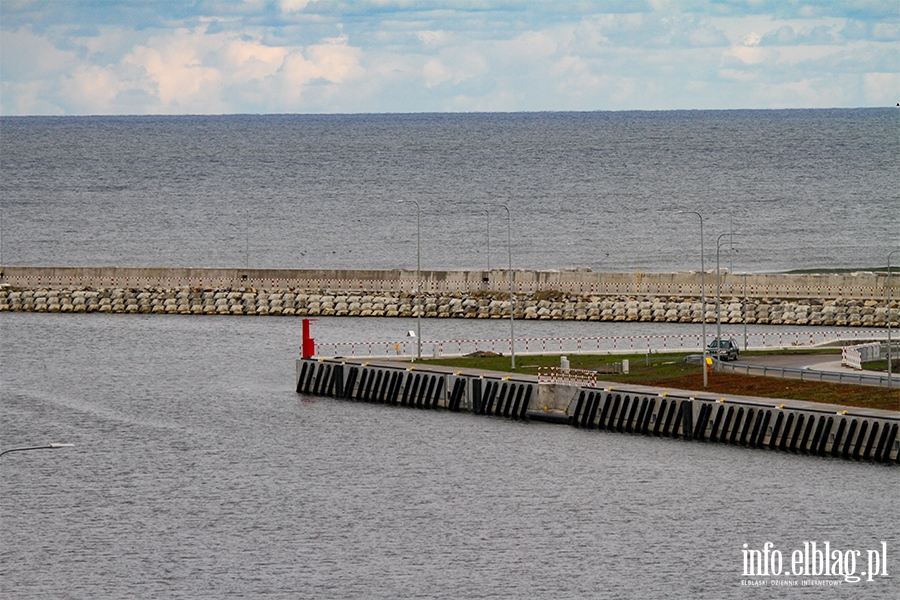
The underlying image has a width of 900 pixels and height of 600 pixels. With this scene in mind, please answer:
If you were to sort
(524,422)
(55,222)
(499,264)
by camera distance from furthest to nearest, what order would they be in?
(55,222), (499,264), (524,422)

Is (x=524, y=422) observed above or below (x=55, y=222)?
below

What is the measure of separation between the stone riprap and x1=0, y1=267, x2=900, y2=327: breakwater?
7 cm

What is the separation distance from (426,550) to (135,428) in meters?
25.7

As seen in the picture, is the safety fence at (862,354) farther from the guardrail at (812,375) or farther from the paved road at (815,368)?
the guardrail at (812,375)

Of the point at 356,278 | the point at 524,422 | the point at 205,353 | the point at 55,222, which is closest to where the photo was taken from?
the point at 524,422

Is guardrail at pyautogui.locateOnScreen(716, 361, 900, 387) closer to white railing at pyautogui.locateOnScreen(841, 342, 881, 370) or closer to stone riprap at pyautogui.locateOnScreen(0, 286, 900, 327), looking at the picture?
white railing at pyautogui.locateOnScreen(841, 342, 881, 370)

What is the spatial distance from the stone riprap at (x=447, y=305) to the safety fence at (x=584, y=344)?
3.56 m

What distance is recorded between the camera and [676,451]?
220 feet

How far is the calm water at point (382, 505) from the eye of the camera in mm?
50031

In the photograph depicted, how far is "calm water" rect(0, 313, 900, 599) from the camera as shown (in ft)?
164

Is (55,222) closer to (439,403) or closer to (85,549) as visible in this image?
(439,403)

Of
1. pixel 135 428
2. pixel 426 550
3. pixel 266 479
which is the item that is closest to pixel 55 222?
pixel 135 428

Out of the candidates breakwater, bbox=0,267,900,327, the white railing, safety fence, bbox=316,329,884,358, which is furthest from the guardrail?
breakwater, bbox=0,267,900,327

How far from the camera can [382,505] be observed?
58906mm
